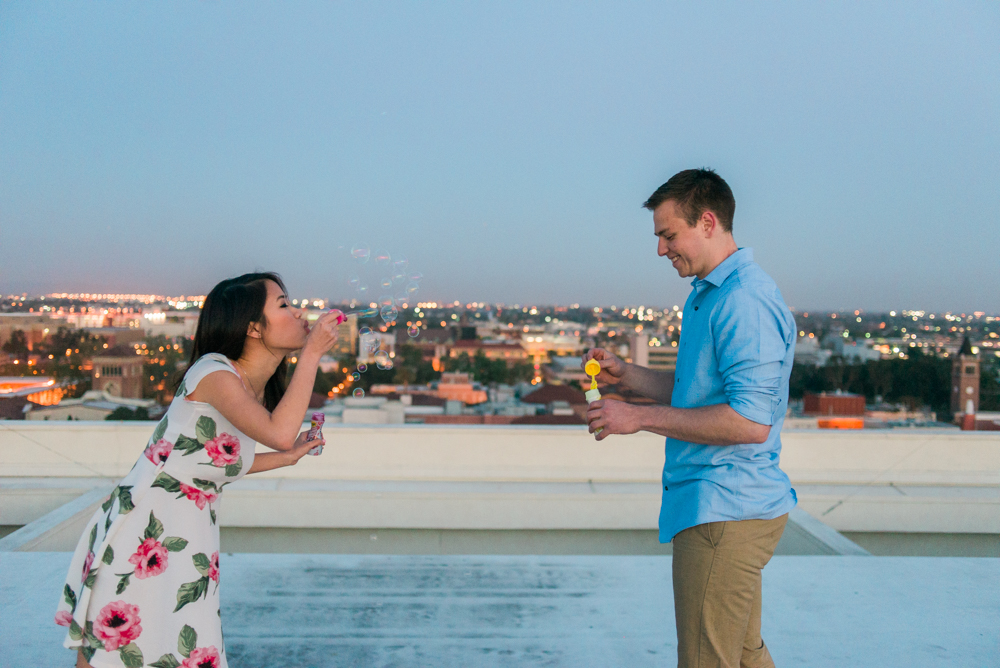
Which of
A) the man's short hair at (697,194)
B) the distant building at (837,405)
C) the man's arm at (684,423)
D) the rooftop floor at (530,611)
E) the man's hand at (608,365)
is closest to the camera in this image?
the man's arm at (684,423)

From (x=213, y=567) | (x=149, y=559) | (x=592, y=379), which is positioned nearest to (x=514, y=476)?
(x=592, y=379)

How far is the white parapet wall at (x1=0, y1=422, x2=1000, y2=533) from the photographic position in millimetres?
4105

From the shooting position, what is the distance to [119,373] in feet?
29.2

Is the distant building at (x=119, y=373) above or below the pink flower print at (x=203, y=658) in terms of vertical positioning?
below

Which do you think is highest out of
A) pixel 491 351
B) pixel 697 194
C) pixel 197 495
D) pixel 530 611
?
pixel 697 194

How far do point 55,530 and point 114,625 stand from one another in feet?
8.63

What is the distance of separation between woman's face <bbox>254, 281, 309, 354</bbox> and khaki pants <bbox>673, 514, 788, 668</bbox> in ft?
3.08

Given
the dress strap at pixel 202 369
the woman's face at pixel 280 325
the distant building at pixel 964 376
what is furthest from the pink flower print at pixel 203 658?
the distant building at pixel 964 376

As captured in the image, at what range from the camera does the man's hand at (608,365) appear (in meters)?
1.57

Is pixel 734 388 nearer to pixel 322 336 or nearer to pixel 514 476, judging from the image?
pixel 322 336

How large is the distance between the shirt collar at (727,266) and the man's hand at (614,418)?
308mm

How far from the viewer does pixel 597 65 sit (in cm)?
1280

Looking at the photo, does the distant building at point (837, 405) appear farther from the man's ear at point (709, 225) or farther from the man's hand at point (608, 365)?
the man's ear at point (709, 225)

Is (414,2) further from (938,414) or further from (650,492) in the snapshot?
(938,414)
